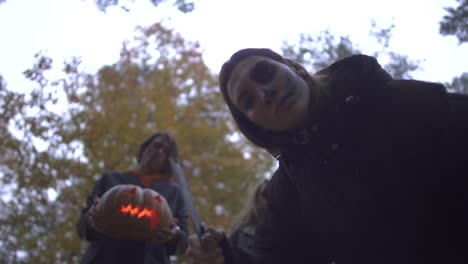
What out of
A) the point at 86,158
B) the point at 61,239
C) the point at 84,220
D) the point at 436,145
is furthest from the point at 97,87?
the point at 436,145

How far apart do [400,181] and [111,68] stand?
6.88 metres

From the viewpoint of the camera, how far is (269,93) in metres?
1.81

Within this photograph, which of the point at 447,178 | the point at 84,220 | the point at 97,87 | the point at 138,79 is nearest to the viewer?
the point at 447,178

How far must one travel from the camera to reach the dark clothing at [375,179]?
1.39 meters

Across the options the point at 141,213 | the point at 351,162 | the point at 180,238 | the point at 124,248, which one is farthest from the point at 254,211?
the point at 351,162

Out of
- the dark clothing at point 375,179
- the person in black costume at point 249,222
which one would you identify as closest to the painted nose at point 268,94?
the dark clothing at point 375,179

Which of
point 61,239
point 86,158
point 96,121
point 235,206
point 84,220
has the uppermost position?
point 84,220

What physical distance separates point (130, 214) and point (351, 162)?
1.88 m

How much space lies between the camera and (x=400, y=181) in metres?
1.45

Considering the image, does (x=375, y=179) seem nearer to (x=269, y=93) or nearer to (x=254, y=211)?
(x=269, y=93)

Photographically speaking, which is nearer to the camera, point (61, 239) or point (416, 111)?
point (416, 111)

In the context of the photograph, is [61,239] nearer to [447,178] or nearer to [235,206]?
[235,206]

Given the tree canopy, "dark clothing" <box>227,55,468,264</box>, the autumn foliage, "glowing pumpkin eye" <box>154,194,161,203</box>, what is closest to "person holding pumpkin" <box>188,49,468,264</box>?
"dark clothing" <box>227,55,468,264</box>

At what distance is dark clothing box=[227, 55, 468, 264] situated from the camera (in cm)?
139
